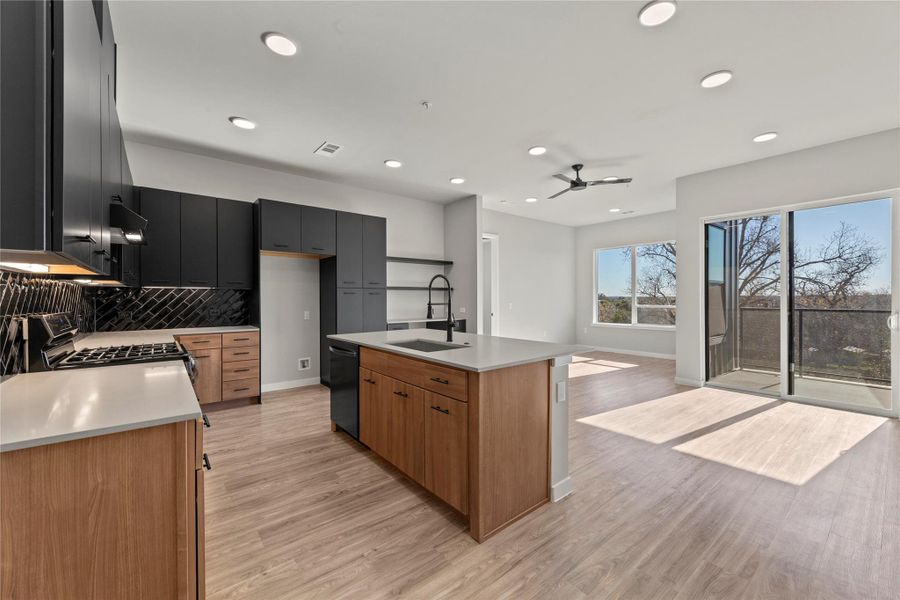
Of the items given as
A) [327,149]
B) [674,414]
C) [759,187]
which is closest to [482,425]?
[674,414]

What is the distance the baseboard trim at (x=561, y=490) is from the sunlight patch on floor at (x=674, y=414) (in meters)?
1.25

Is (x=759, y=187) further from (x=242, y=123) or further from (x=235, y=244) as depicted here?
(x=235, y=244)

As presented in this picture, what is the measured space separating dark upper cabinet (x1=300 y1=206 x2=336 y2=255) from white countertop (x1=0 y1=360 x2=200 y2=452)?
2.98m

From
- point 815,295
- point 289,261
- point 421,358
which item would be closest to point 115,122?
point 421,358

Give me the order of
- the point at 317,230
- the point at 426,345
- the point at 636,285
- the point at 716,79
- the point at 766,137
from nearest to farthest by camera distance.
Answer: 1. the point at 716,79
2. the point at 426,345
3. the point at 766,137
4. the point at 317,230
5. the point at 636,285

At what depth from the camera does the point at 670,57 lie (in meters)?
2.48

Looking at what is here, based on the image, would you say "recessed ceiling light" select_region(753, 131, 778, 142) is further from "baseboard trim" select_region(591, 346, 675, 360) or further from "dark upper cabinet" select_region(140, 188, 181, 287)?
"dark upper cabinet" select_region(140, 188, 181, 287)

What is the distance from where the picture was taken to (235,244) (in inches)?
169

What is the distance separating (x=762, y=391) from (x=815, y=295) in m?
1.26

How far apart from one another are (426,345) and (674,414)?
2819mm

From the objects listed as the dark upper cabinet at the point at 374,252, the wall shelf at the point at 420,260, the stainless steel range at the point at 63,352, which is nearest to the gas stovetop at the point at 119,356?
the stainless steel range at the point at 63,352

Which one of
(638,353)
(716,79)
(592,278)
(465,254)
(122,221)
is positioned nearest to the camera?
(122,221)

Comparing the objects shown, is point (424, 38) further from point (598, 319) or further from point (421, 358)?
point (598, 319)

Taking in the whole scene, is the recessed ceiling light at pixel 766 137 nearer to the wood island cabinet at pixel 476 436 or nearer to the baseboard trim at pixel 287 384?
the wood island cabinet at pixel 476 436
